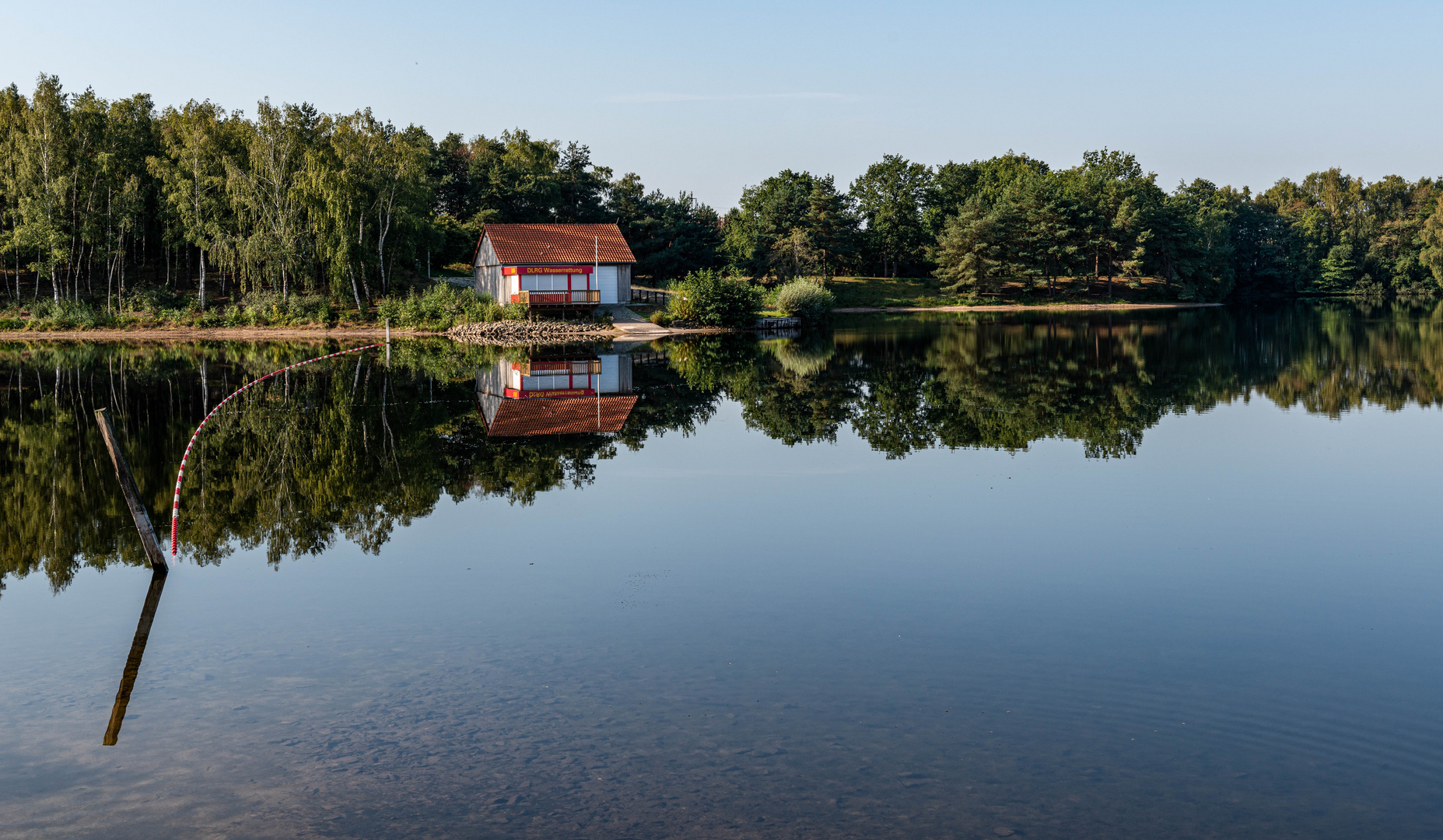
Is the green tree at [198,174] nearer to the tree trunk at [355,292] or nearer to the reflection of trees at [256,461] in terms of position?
the tree trunk at [355,292]

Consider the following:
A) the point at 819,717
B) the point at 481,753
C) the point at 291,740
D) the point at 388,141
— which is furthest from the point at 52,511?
the point at 388,141

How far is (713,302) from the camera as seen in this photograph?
5459 centimetres

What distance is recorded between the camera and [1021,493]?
15148mm

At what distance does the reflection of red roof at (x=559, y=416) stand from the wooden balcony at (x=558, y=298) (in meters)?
27.6

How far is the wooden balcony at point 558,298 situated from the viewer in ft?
177

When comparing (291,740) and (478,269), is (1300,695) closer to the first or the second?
(291,740)

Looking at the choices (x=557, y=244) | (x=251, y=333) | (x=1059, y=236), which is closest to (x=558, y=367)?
(x=557, y=244)

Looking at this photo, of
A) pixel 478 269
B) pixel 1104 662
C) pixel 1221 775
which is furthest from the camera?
pixel 478 269

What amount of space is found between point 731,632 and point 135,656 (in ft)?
17.0

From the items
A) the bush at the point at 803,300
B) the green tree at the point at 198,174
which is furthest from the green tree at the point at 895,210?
the green tree at the point at 198,174

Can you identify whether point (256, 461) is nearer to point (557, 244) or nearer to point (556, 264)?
point (556, 264)

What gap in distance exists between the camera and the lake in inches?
261

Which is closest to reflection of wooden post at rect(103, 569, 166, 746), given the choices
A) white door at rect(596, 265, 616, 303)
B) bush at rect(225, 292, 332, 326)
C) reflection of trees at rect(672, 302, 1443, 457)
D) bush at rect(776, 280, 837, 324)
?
reflection of trees at rect(672, 302, 1443, 457)

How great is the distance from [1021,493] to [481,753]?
394 inches
